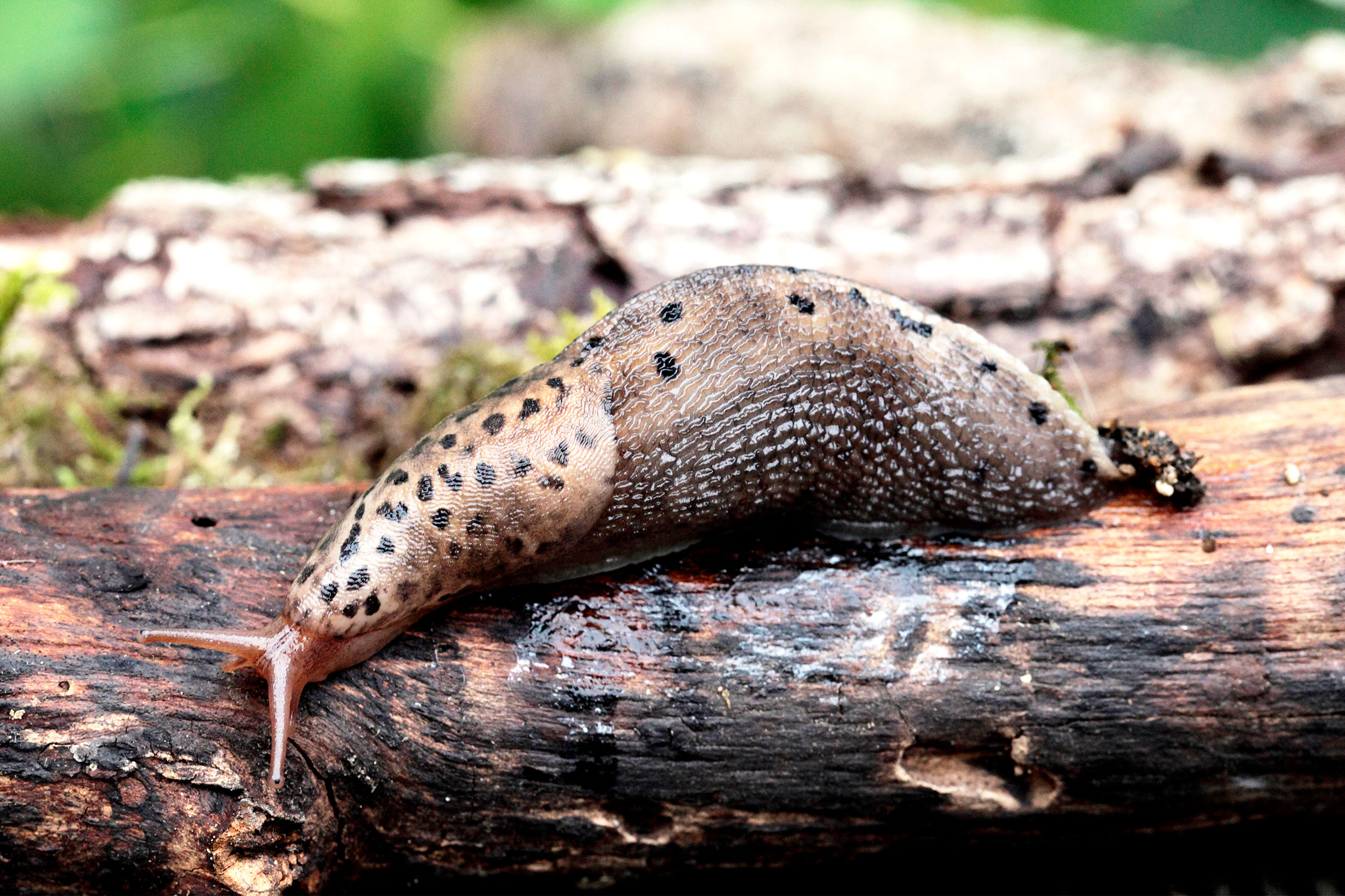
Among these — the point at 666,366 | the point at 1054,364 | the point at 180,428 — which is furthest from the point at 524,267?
the point at 1054,364

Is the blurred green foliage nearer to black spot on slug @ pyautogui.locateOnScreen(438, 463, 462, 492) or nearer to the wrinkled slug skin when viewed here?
the wrinkled slug skin

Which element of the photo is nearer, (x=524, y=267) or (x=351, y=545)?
(x=351, y=545)

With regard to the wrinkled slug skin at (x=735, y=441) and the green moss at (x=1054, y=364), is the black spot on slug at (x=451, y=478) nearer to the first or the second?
the wrinkled slug skin at (x=735, y=441)

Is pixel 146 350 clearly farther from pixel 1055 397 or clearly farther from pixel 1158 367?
pixel 1158 367

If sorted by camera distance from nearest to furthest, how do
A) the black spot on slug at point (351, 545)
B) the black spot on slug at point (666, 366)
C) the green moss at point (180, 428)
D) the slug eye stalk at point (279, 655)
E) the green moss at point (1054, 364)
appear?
the slug eye stalk at point (279, 655)
the black spot on slug at point (351, 545)
the black spot on slug at point (666, 366)
the green moss at point (1054, 364)
the green moss at point (180, 428)

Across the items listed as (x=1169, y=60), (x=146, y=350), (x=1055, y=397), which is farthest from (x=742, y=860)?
(x=1169, y=60)

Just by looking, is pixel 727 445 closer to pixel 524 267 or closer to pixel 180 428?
pixel 524 267

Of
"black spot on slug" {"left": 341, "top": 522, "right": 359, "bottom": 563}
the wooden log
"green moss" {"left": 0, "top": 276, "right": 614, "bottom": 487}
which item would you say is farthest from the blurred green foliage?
"black spot on slug" {"left": 341, "top": 522, "right": 359, "bottom": 563}

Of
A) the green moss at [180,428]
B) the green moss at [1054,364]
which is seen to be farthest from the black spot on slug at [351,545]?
the green moss at [1054,364]
